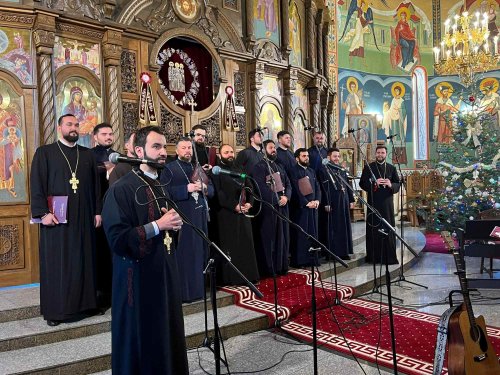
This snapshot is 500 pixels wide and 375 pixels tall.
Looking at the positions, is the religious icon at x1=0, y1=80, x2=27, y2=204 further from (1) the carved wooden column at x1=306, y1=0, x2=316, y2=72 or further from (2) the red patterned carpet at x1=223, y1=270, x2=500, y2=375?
(1) the carved wooden column at x1=306, y1=0, x2=316, y2=72

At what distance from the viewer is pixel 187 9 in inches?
344

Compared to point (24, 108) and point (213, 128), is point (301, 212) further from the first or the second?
point (24, 108)

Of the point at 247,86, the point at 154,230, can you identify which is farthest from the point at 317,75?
the point at 154,230

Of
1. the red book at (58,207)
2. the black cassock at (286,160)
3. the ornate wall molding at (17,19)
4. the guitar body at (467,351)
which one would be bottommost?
the guitar body at (467,351)

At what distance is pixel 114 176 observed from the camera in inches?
195

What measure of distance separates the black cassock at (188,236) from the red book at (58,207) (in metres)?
1.13

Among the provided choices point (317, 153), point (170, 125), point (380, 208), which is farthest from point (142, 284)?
point (317, 153)

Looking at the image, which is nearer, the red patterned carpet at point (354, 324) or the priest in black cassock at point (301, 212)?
the red patterned carpet at point (354, 324)

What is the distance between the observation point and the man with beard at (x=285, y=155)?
7.62 metres

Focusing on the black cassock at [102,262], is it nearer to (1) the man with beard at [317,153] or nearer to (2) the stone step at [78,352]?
(2) the stone step at [78,352]

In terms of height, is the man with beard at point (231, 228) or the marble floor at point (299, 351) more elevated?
the man with beard at point (231, 228)

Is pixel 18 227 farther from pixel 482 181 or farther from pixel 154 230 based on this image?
pixel 482 181

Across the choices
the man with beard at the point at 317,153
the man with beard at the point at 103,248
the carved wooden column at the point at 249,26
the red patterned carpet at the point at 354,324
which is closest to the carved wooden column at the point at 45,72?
the man with beard at the point at 103,248

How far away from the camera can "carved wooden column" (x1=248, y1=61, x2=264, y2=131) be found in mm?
9875
